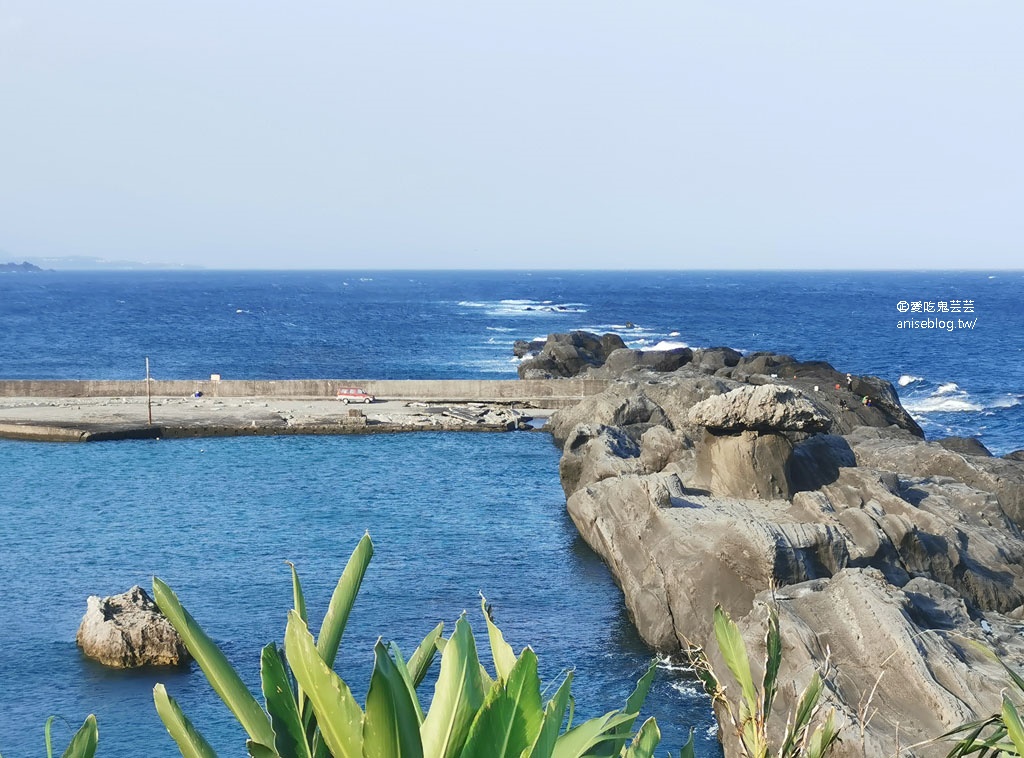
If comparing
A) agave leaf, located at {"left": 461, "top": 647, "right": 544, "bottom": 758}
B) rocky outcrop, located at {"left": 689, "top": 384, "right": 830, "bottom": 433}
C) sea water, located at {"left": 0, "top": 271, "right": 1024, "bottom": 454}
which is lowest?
sea water, located at {"left": 0, "top": 271, "right": 1024, "bottom": 454}

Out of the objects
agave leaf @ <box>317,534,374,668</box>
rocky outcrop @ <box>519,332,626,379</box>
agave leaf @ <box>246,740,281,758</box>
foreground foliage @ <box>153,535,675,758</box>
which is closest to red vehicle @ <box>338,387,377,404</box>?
rocky outcrop @ <box>519,332,626,379</box>

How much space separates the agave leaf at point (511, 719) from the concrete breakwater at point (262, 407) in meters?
45.9

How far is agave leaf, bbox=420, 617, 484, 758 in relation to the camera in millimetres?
3631

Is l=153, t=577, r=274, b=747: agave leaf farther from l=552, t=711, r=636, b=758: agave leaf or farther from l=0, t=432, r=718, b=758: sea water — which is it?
l=0, t=432, r=718, b=758: sea water

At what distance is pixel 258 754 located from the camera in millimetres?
3988

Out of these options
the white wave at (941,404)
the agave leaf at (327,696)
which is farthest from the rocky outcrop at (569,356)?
the agave leaf at (327,696)

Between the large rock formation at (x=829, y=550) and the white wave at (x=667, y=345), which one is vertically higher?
the large rock formation at (x=829, y=550)


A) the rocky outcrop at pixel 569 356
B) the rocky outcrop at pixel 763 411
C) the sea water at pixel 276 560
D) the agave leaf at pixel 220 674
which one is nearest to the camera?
the agave leaf at pixel 220 674

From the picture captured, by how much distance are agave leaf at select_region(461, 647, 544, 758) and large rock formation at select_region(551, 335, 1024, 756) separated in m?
12.4

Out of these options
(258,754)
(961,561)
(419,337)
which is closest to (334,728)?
(258,754)

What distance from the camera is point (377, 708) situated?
3451 millimetres

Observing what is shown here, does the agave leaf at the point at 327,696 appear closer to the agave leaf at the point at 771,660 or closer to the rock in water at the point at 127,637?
the agave leaf at the point at 771,660

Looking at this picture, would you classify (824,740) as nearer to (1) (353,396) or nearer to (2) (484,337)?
(1) (353,396)

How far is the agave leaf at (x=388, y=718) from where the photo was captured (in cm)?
343
